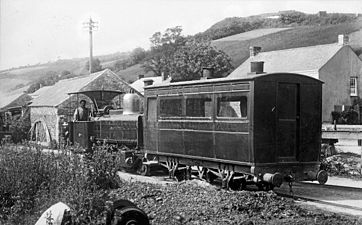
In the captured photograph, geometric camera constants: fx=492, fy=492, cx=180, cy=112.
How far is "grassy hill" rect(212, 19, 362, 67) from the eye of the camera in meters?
46.5

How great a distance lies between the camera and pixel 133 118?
1612 centimetres

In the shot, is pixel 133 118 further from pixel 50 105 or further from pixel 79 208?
pixel 50 105

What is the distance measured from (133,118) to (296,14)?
46326 mm

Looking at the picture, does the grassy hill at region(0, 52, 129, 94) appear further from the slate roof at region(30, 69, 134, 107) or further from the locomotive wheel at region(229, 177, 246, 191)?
the locomotive wheel at region(229, 177, 246, 191)

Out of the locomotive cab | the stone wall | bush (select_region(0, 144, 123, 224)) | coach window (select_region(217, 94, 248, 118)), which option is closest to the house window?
the stone wall

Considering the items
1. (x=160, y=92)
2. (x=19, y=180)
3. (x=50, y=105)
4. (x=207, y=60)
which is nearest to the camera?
(x=19, y=180)

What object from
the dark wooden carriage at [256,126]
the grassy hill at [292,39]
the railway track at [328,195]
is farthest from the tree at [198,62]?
the dark wooden carriage at [256,126]

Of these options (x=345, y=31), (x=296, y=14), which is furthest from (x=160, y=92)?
(x=296, y=14)

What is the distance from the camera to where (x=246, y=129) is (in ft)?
34.7

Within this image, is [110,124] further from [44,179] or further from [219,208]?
[219,208]

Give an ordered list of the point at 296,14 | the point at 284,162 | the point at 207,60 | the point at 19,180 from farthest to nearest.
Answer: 1. the point at 296,14
2. the point at 207,60
3. the point at 284,162
4. the point at 19,180

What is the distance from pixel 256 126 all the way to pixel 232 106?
945 millimetres

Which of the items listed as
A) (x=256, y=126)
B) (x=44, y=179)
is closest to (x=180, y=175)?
(x=256, y=126)

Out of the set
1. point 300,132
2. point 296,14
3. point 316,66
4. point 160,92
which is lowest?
point 300,132
